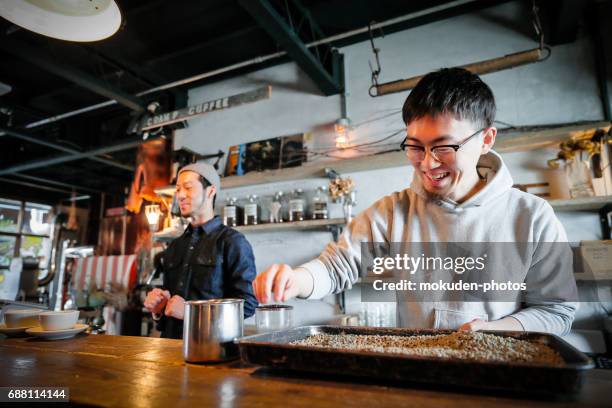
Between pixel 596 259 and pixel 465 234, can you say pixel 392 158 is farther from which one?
pixel 465 234

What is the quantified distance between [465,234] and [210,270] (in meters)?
1.46

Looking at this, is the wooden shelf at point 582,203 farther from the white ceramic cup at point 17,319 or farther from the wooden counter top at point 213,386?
the white ceramic cup at point 17,319

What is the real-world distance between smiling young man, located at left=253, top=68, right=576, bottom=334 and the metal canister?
12cm

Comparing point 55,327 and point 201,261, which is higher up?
point 201,261

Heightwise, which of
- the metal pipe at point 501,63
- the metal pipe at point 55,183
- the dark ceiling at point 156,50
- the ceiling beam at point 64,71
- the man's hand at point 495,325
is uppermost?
the dark ceiling at point 156,50

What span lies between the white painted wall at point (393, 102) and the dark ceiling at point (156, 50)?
0.17m

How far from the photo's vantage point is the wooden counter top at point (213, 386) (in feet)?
2.15

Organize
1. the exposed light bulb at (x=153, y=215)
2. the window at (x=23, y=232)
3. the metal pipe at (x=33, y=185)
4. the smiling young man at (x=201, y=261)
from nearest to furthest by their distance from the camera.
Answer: the smiling young man at (x=201, y=261) < the exposed light bulb at (x=153, y=215) < the metal pipe at (x=33, y=185) < the window at (x=23, y=232)

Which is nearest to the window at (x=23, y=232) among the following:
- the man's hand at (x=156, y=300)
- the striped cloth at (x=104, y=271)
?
the striped cloth at (x=104, y=271)

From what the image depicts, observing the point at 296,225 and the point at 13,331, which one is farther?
the point at 296,225

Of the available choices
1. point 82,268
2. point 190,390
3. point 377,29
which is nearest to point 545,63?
point 377,29

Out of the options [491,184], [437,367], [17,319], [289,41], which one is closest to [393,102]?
[289,41]

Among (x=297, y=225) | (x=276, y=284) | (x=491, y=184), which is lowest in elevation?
(x=276, y=284)

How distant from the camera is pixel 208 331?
3.22 feet
